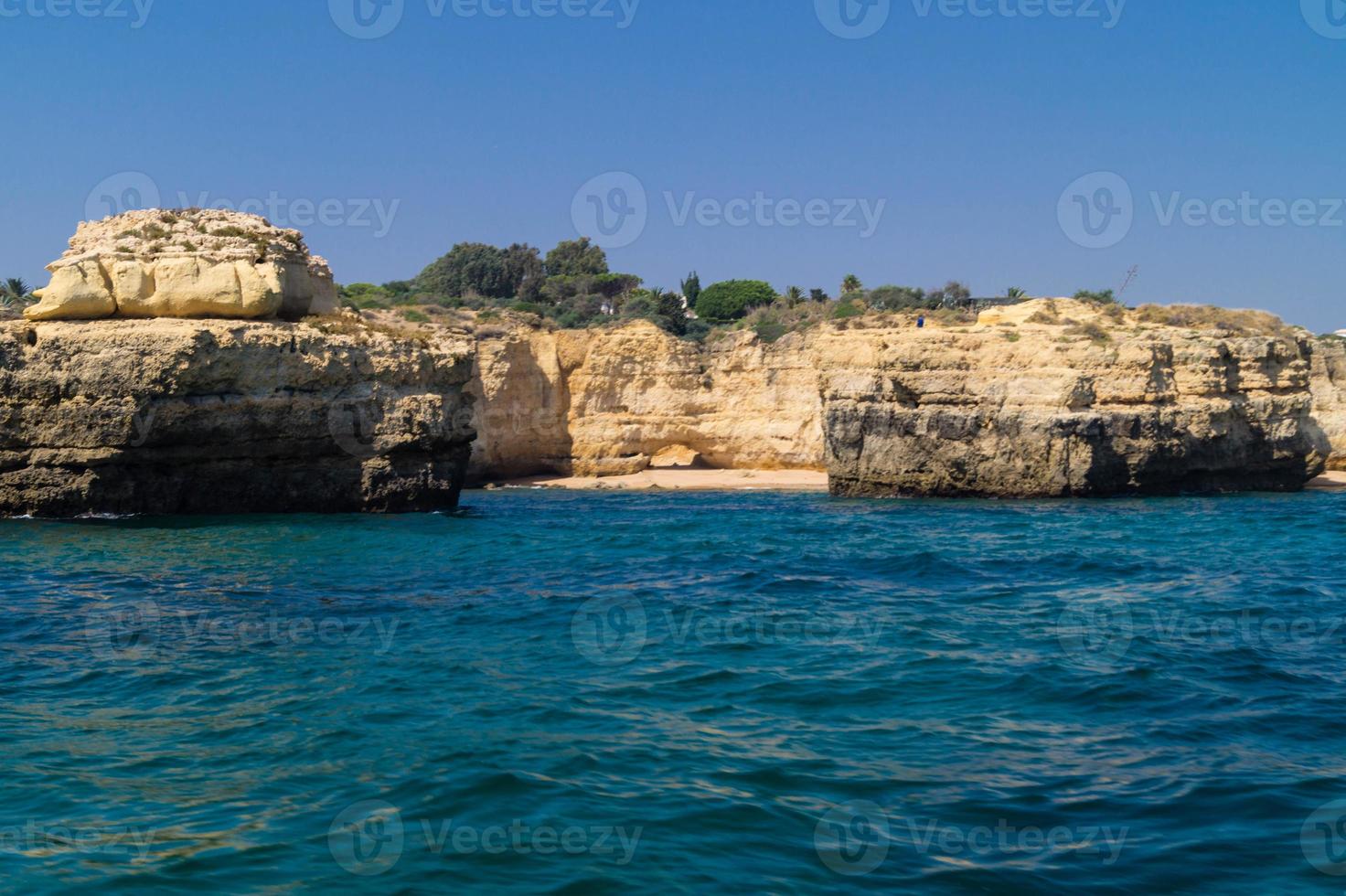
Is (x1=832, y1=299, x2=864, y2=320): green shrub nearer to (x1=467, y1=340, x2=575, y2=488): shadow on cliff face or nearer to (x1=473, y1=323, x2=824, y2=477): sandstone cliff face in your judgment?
(x1=473, y1=323, x2=824, y2=477): sandstone cliff face

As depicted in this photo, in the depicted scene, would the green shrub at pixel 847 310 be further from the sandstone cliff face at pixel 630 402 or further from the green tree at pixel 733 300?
the green tree at pixel 733 300

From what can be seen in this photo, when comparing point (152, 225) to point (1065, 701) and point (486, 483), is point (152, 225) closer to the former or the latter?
point (486, 483)

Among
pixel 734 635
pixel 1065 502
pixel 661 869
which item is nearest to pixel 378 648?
pixel 734 635

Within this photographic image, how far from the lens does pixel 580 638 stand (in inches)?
436

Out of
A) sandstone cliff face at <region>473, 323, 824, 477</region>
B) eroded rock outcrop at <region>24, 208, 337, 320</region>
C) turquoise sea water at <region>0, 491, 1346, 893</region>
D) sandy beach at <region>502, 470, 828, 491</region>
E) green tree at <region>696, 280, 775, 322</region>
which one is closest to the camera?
turquoise sea water at <region>0, 491, 1346, 893</region>

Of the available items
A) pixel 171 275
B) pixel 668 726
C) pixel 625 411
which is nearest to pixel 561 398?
pixel 625 411

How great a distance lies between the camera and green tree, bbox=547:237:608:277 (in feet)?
260

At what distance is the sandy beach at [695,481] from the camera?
120ft

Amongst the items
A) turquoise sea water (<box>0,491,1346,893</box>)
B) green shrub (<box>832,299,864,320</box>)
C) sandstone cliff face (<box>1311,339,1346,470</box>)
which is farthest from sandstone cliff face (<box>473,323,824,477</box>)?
turquoise sea water (<box>0,491,1346,893</box>)

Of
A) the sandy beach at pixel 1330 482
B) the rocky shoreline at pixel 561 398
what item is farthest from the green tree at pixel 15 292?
the sandy beach at pixel 1330 482

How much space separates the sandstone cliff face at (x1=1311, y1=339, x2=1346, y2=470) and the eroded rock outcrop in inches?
1163

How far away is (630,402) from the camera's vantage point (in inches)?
1655

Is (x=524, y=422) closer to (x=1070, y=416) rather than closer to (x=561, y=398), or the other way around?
(x=561, y=398)

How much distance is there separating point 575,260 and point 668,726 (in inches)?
2930
